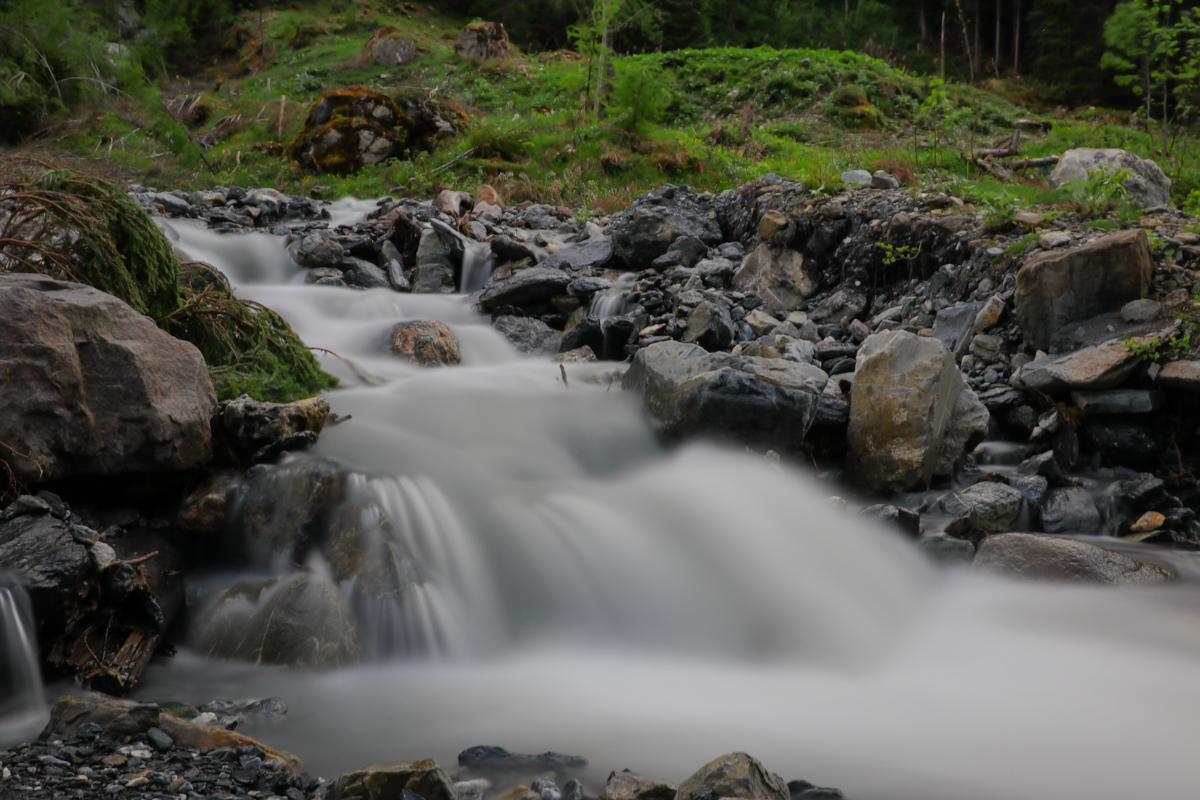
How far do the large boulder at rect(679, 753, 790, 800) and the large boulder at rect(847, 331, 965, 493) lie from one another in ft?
9.95

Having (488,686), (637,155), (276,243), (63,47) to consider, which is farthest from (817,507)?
(63,47)

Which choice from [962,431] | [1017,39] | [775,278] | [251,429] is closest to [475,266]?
[775,278]

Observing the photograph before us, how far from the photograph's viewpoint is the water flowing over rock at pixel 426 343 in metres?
7.00

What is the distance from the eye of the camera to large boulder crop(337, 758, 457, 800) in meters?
2.18

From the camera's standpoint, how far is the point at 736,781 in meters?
2.20

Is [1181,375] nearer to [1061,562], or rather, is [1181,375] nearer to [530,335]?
[1061,562]

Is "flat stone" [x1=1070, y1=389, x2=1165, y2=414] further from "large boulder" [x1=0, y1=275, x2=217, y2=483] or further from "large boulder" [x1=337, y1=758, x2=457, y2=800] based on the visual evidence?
"large boulder" [x1=0, y1=275, x2=217, y2=483]

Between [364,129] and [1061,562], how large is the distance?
14.5 metres

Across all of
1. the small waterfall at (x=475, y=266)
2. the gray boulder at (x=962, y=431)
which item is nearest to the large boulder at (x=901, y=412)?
the gray boulder at (x=962, y=431)

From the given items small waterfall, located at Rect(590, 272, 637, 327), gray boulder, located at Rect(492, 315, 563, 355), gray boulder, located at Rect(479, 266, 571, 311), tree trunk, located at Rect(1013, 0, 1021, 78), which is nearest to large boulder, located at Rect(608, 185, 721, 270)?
small waterfall, located at Rect(590, 272, 637, 327)

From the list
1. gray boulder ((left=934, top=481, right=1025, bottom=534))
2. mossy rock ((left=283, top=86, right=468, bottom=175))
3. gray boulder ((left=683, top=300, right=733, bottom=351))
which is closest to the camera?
gray boulder ((left=934, top=481, right=1025, bottom=534))

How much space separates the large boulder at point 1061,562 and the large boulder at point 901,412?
0.77 metres

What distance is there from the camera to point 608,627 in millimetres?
3977

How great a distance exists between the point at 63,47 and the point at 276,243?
16.2 meters
